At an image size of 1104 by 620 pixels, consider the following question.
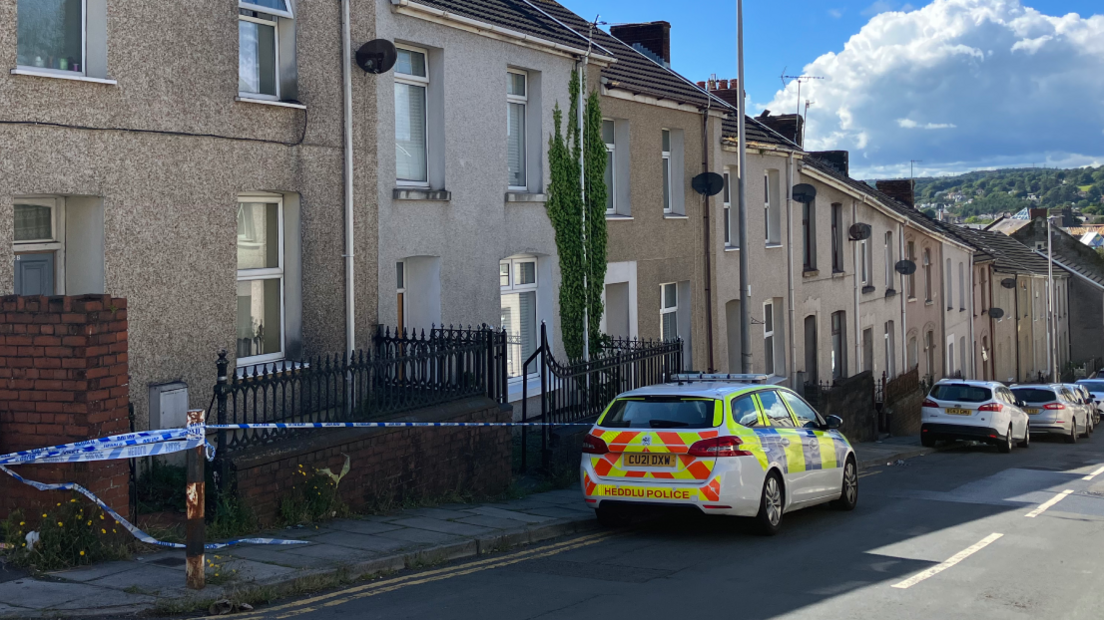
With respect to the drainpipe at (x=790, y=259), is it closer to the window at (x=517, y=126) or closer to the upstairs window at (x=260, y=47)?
the window at (x=517, y=126)

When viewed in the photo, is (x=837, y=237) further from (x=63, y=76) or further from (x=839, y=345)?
(x=63, y=76)

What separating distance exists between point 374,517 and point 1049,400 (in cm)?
2369

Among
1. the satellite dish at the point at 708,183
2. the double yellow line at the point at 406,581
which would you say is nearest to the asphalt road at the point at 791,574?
the double yellow line at the point at 406,581

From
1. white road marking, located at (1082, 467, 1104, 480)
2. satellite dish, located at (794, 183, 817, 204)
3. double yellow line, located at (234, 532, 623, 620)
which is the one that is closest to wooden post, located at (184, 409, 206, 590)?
double yellow line, located at (234, 532, 623, 620)

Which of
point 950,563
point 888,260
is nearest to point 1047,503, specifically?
point 950,563

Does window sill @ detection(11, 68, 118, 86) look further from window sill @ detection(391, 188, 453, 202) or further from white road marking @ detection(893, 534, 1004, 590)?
white road marking @ detection(893, 534, 1004, 590)

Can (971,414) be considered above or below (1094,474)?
above

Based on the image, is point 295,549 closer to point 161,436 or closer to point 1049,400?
point 161,436

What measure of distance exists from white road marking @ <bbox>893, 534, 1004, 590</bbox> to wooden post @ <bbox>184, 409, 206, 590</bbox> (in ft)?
17.2

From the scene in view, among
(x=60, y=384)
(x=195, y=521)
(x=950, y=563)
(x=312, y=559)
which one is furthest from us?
(x=950, y=563)

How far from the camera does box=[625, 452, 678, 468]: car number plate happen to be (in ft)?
34.7

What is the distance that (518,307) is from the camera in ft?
56.5

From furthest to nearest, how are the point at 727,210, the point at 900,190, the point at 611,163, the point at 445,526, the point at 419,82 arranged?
the point at 900,190 → the point at 727,210 → the point at 611,163 → the point at 419,82 → the point at 445,526

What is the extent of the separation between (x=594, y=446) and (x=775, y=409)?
82.0 inches
